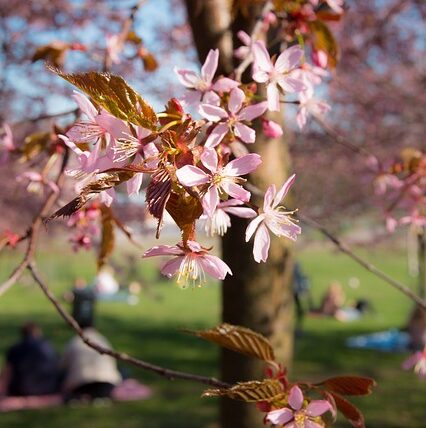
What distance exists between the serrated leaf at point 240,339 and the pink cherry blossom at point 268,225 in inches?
8.9

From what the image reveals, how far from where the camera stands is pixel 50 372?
270 inches

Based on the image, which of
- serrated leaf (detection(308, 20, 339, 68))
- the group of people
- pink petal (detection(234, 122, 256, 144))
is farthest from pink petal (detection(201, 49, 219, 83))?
the group of people

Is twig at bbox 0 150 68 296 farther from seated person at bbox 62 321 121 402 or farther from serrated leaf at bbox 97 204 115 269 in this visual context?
seated person at bbox 62 321 121 402

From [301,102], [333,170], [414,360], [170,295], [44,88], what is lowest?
[170,295]

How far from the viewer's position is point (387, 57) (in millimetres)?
8789

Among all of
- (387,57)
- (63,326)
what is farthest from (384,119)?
(63,326)

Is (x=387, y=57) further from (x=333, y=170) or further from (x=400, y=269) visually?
(x=400, y=269)

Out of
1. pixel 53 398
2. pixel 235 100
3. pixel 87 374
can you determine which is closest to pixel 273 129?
pixel 235 100

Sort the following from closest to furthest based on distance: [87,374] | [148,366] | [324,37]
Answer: [148,366], [324,37], [87,374]

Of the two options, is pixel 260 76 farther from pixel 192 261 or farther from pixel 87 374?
pixel 87 374

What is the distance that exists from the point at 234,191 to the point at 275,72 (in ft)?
1.03

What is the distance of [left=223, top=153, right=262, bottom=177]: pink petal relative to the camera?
2.71ft

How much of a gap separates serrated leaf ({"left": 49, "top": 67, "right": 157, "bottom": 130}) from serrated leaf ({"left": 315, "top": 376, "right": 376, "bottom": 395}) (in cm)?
52

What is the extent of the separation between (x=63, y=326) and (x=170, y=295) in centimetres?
577
